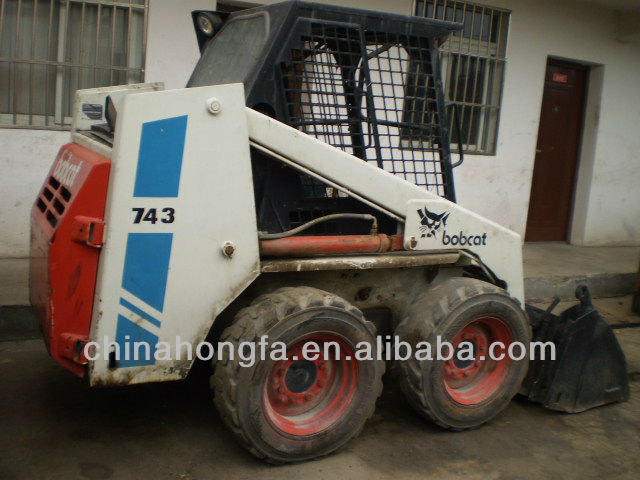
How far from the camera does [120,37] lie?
20.4 feet

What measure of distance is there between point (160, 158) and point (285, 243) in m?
0.71

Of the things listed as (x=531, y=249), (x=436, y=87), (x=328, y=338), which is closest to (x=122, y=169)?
(x=328, y=338)

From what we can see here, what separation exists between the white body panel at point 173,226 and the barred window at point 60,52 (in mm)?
3720

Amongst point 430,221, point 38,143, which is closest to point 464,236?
point 430,221

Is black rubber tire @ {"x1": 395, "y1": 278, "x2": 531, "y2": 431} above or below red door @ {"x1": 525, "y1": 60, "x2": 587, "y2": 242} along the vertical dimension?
below

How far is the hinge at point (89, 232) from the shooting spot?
8.96 feet

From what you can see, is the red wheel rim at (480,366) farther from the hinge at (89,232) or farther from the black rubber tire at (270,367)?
the hinge at (89,232)

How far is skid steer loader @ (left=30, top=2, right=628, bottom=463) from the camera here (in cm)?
280

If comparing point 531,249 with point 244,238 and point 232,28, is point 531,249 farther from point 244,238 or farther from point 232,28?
point 244,238

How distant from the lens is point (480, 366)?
12.4 ft

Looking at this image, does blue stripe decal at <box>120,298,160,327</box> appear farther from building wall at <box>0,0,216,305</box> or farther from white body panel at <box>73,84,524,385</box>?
building wall at <box>0,0,216,305</box>

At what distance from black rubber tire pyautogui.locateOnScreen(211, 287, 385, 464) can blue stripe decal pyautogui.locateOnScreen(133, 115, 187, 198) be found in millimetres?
672

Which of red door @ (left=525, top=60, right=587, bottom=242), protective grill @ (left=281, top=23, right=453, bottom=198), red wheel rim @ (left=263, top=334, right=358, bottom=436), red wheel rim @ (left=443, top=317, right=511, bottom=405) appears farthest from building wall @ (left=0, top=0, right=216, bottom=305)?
red door @ (left=525, top=60, right=587, bottom=242)

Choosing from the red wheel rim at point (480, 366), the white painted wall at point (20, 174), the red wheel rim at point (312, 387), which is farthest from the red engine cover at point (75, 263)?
the white painted wall at point (20, 174)
